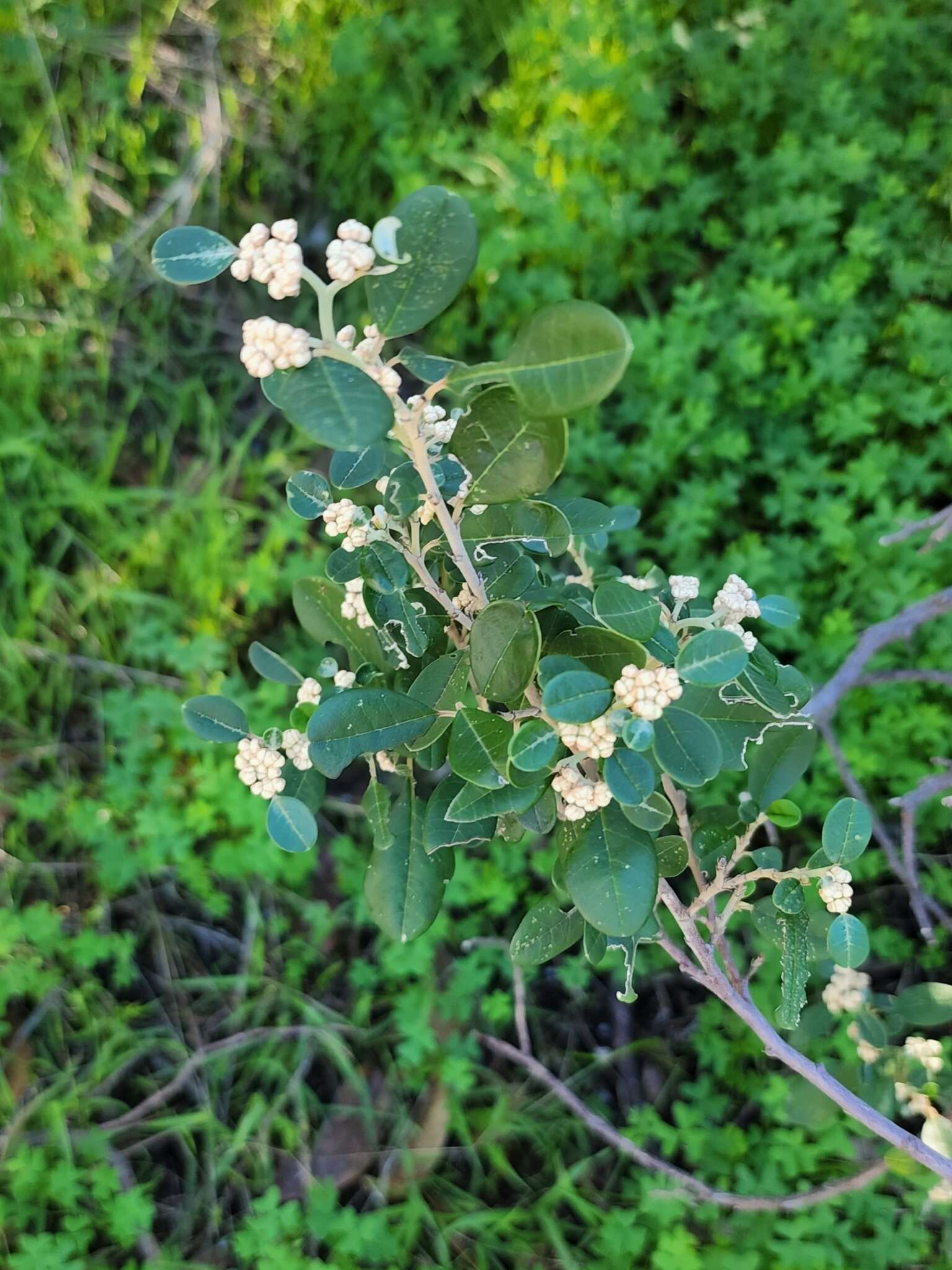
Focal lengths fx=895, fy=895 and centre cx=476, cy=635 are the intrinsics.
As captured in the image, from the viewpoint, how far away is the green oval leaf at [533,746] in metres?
0.81

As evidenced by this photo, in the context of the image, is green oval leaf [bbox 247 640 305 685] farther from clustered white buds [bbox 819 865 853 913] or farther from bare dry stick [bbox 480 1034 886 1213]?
bare dry stick [bbox 480 1034 886 1213]

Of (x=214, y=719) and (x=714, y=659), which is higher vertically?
(x=714, y=659)

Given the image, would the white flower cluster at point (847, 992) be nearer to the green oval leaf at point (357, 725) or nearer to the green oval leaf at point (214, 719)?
the green oval leaf at point (357, 725)

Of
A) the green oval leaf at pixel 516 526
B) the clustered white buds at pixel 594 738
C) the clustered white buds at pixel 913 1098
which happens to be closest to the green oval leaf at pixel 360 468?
the green oval leaf at pixel 516 526

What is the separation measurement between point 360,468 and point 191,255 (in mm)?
265

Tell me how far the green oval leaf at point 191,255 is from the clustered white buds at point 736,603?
1.83ft

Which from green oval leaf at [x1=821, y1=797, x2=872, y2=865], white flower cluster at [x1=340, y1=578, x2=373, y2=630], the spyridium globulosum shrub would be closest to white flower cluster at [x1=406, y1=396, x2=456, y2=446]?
the spyridium globulosum shrub

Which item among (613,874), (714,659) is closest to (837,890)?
(613,874)

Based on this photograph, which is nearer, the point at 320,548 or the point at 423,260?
the point at 423,260

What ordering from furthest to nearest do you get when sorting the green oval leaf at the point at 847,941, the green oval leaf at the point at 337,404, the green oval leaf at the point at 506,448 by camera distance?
the green oval leaf at the point at 847,941 < the green oval leaf at the point at 506,448 < the green oval leaf at the point at 337,404

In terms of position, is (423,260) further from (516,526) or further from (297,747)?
(297,747)

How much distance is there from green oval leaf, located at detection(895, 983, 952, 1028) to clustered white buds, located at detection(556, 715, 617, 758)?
2.99ft

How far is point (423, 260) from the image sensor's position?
73cm

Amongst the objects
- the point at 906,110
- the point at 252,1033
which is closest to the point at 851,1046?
the point at 252,1033
